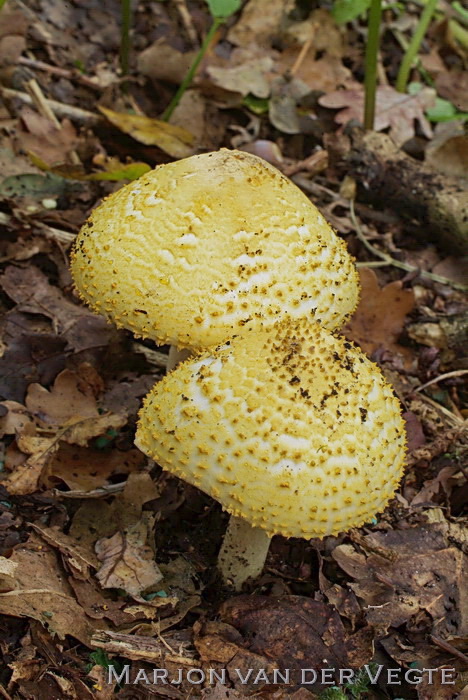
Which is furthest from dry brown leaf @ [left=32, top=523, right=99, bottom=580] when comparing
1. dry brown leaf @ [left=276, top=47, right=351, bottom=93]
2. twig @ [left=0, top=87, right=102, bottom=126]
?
dry brown leaf @ [left=276, top=47, right=351, bottom=93]

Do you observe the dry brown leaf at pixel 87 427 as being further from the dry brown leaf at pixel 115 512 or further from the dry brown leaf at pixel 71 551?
the dry brown leaf at pixel 71 551

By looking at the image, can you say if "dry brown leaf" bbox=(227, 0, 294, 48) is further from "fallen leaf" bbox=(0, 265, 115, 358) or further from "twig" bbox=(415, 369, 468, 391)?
"twig" bbox=(415, 369, 468, 391)

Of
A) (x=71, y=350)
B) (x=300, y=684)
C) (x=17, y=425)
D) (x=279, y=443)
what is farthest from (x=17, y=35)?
(x=300, y=684)

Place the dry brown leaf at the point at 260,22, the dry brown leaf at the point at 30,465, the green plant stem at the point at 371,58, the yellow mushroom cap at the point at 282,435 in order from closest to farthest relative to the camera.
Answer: the yellow mushroom cap at the point at 282,435 → the dry brown leaf at the point at 30,465 → the green plant stem at the point at 371,58 → the dry brown leaf at the point at 260,22

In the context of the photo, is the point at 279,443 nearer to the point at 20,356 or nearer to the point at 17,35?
the point at 20,356

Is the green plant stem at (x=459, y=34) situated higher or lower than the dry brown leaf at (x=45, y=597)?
higher

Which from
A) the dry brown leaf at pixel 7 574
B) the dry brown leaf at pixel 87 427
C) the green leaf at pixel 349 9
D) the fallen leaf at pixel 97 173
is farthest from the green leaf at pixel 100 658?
the green leaf at pixel 349 9

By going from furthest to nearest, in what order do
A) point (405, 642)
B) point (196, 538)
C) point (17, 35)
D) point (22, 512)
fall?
point (17, 35)
point (196, 538)
point (22, 512)
point (405, 642)
